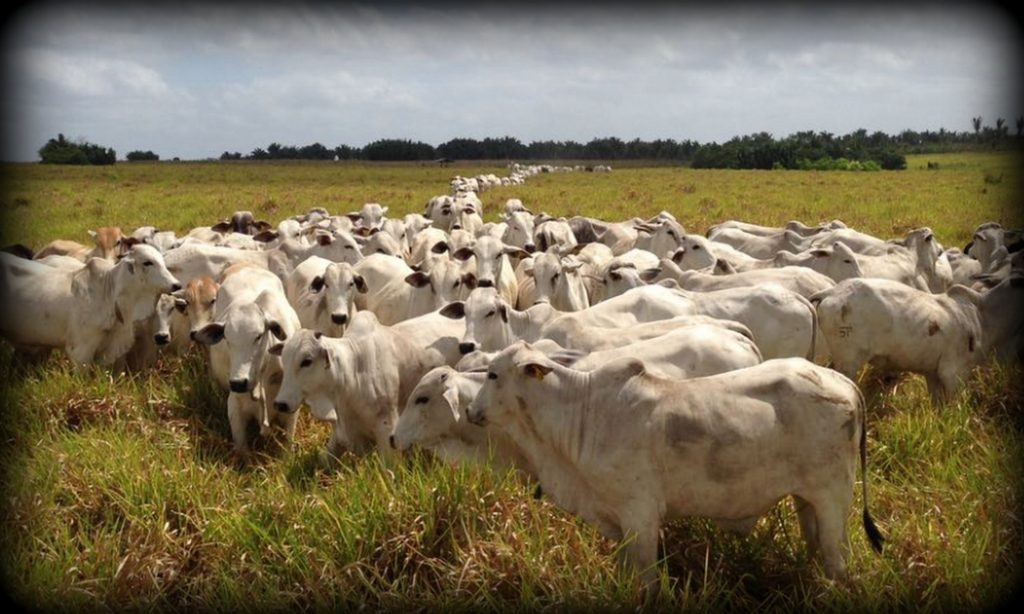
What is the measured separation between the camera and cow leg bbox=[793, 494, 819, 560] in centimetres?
471

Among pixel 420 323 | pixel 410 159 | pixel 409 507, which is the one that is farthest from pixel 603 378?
pixel 410 159

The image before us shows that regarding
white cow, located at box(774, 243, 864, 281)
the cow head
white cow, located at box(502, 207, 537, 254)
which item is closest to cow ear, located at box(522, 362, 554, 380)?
the cow head

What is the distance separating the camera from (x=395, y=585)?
4406 mm

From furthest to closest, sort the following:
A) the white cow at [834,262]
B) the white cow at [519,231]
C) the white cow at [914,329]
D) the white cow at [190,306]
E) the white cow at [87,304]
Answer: the white cow at [519,231] → the white cow at [834,262] → the white cow at [87,304] → the white cow at [190,306] → the white cow at [914,329]

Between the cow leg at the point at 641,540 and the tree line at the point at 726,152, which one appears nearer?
the cow leg at the point at 641,540

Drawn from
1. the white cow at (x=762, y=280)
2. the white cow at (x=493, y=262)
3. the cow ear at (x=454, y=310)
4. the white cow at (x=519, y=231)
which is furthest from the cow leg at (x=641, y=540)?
the white cow at (x=519, y=231)

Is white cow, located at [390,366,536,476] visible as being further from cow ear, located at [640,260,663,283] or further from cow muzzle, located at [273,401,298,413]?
cow ear, located at [640,260,663,283]

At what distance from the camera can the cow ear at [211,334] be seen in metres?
7.14

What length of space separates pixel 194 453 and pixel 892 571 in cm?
481

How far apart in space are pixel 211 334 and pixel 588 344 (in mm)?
2965

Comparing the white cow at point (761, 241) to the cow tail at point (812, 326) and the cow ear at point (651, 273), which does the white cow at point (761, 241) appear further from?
the cow tail at point (812, 326)

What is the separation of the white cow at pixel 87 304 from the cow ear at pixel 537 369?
197 inches

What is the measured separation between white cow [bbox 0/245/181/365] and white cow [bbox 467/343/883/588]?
5515mm

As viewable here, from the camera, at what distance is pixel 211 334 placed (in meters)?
7.20
